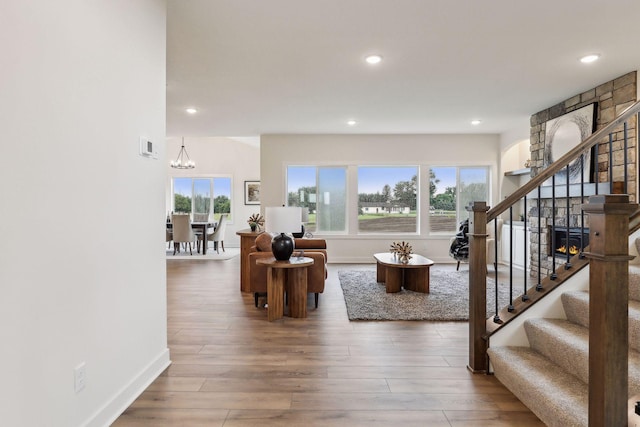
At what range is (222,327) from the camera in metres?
3.47

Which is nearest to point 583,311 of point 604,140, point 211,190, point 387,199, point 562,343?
point 562,343

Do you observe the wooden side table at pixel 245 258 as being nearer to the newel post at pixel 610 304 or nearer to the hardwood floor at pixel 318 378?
the hardwood floor at pixel 318 378

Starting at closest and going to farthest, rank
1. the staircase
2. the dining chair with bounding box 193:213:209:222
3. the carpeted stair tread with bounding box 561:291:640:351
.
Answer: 1. the staircase
2. the carpeted stair tread with bounding box 561:291:640:351
3. the dining chair with bounding box 193:213:209:222

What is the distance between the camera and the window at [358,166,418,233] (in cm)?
770

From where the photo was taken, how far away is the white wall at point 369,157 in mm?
7457

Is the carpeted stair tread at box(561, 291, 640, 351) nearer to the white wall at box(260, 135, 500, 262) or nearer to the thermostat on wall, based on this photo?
the thermostat on wall

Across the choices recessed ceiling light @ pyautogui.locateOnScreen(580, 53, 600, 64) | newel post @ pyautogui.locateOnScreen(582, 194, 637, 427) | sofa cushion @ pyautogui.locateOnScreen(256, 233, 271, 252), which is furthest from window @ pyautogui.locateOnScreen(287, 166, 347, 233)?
newel post @ pyautogui.locateOnScreen(582, 194, 637, 427)

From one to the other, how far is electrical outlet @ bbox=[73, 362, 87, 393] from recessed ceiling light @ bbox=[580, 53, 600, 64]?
488 cm

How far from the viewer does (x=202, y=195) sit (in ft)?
36.8

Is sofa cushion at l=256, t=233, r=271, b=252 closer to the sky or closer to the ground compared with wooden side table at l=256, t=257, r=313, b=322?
closer to the sky

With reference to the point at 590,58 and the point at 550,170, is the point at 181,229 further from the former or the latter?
the point at 590,58

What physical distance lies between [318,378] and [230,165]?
31.3 feet

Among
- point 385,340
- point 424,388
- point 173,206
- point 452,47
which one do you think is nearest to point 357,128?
point 452,47

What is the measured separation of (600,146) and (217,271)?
604 cm
